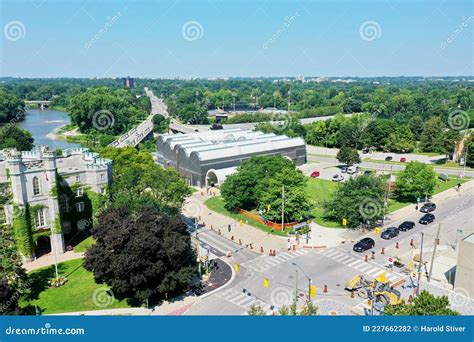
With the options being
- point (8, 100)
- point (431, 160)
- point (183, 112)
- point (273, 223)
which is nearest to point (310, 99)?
point (183, 112)

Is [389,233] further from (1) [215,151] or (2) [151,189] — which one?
(1) [215,151]

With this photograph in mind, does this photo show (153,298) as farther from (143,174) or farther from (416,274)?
(416,274)

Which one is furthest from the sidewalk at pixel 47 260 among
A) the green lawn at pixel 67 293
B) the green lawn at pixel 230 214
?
the green lawn at pixel 230 214

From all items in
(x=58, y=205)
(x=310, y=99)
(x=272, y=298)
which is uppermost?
(x=310, y=99)

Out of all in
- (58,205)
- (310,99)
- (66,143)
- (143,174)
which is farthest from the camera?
(310,99)

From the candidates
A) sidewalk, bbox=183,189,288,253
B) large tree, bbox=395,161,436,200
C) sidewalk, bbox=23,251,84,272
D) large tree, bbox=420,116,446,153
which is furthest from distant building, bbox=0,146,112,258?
large tree, bbox=420,116,446,153

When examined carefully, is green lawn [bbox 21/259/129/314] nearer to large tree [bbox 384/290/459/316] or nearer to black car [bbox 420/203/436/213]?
large tree [bbox 384/290/459/316]

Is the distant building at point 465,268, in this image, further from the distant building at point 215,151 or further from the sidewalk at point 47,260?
the distant building at point 215,151
